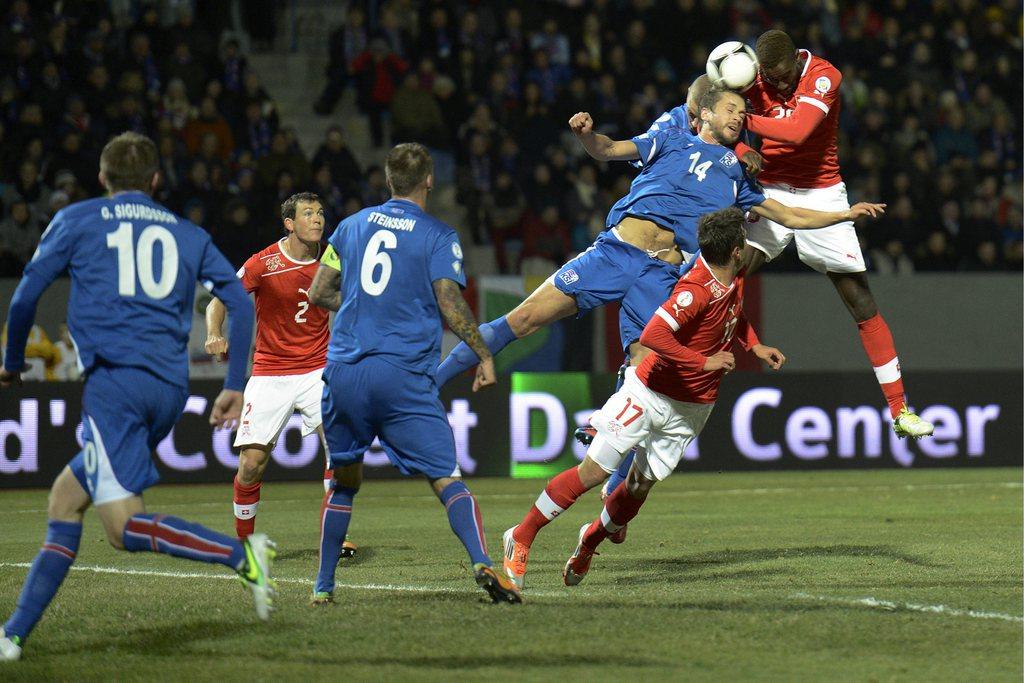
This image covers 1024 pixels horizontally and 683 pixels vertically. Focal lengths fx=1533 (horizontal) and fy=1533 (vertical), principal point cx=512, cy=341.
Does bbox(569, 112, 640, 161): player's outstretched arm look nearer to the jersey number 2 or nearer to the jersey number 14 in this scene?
the jersey number 14

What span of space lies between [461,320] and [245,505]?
11.6 ft

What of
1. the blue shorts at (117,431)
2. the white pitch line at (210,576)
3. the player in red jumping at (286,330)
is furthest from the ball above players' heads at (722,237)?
the player in red jumping at (286,330)

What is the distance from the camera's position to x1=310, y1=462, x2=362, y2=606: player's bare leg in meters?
7.18

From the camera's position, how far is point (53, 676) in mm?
5652

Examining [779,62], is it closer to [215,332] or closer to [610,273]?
[610,273]

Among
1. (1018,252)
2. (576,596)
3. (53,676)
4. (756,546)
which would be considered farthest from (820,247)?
(1018,252)

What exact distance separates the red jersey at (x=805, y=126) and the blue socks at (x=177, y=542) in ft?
14.1

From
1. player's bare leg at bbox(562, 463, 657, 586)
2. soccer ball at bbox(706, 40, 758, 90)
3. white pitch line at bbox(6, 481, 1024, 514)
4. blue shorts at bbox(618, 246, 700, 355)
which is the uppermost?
soccer ball at bbox(706, 40, 758, 90)

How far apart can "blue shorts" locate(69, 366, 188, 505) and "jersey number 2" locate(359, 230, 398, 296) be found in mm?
1179

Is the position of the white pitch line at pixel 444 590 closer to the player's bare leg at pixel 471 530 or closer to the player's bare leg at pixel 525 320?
the player's bare leg at pixel 471 530

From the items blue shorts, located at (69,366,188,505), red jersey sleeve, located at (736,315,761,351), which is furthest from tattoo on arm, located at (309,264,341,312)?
red jersey sleeve, located at (736,315,761,351)

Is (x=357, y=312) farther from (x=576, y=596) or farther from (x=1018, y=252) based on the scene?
(x=1018, y=252)

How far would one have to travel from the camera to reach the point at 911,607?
23.4 feet

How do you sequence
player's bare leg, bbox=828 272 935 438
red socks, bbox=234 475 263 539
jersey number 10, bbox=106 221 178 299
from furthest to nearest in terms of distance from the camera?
red socks, bbox=234 475 263 539 → player's bare leg, bbox=828 272 935 438 → jersey number 10, bbox=106 221 178 299
